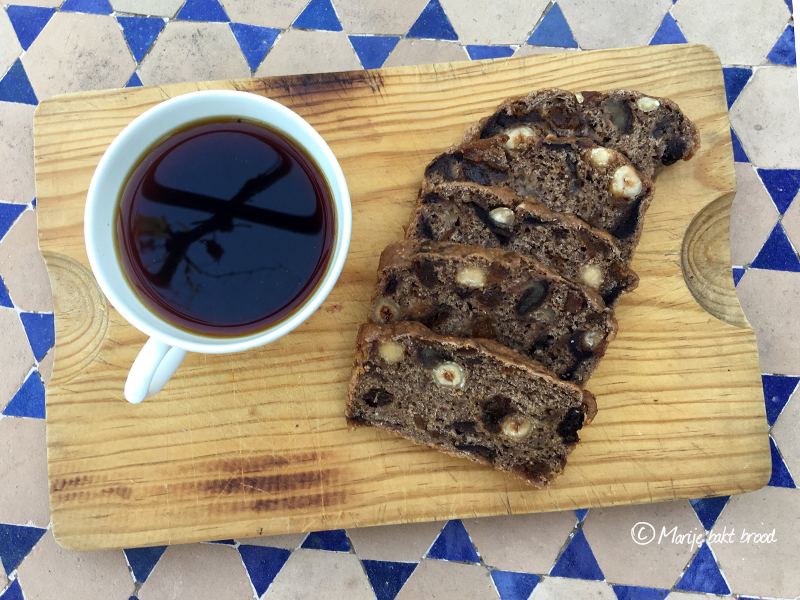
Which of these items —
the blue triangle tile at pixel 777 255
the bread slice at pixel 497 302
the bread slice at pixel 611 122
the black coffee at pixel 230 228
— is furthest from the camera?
the blue triangle tile at pixel 777 255

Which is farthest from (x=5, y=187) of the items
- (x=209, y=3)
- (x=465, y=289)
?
(x=465, y=289)

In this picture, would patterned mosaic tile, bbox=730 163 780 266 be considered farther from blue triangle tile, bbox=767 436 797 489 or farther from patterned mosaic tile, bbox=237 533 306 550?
patterned mosaic tile, bbox=237 533 306 550

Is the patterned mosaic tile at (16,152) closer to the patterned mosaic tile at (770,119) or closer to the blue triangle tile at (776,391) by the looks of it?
the patterned mosaic tile at (770,119)

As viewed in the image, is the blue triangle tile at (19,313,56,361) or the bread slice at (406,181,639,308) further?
the blue triangle tile at (19,313,56,361)

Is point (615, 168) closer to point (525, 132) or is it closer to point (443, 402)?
point (525, 132)

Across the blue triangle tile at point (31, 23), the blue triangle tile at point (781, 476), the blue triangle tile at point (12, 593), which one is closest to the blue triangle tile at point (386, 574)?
the blue triangle tile at point (12, 593)

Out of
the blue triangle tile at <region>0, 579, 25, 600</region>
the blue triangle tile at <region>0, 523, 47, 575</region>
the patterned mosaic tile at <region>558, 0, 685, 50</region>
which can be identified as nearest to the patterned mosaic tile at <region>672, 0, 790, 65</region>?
the patterned mosaic tile at <region>558, 0, 685, 50</region>
